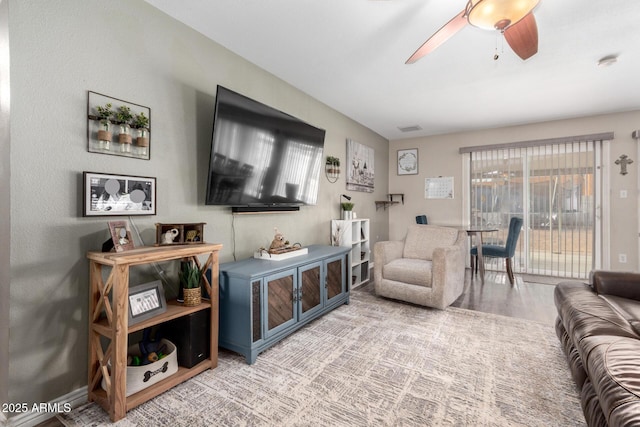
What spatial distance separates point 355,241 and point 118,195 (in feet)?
9.44

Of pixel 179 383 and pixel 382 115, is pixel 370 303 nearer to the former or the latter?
pixel 179 383

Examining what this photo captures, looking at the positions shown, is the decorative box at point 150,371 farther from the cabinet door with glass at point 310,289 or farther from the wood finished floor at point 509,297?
the wood finished floor at point 509,297

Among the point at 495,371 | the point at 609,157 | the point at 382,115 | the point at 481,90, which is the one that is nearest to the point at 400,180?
the point at 382,115

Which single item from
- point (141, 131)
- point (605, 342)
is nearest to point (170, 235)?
point (141, 131)

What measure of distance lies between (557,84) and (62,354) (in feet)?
16.0

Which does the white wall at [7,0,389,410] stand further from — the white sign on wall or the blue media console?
the white sign on wall

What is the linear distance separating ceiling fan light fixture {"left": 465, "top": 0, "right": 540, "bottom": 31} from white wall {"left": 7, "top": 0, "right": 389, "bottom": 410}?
6.38ft

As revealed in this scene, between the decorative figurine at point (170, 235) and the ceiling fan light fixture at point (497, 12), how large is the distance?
2.16 m

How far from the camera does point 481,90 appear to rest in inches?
135

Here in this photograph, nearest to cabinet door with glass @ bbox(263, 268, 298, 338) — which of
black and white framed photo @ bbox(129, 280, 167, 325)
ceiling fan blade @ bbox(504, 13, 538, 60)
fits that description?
black and white framed photo @ bbox(129, 280, 167, 325)

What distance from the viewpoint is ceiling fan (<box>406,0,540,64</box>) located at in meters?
1.47

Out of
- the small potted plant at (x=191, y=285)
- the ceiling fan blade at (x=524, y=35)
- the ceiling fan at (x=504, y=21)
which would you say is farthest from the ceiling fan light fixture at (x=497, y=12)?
the small potted plant at (x=191, y=285)

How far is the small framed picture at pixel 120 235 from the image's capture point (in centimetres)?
162

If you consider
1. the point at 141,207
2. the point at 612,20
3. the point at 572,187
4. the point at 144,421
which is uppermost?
the point at 612,20
